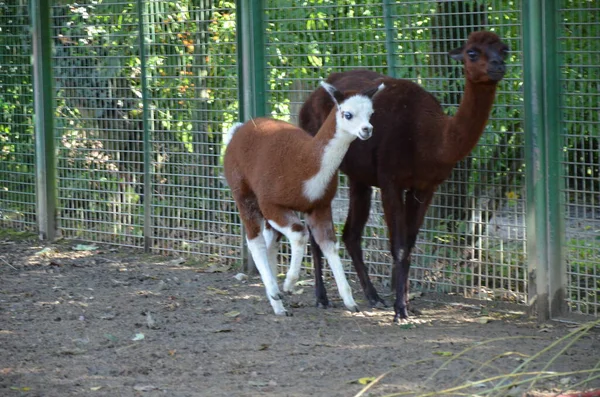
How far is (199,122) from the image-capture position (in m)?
9.28

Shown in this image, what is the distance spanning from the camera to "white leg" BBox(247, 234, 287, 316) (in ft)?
23.4

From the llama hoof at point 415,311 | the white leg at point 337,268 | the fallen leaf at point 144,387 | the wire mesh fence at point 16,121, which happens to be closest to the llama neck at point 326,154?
the white leg at point 337,268

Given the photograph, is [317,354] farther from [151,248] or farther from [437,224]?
[151,248]

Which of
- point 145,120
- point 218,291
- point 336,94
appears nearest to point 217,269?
point 218,291

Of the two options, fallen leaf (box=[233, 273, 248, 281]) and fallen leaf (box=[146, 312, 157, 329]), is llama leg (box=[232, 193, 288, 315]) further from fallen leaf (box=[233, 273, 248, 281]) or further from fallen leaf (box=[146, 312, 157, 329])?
fallen leaf (box=[233, 273, 248, 281])

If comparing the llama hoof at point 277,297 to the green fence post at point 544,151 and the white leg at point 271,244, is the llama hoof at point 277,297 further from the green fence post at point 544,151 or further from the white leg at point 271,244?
the green fence post at point 544,151

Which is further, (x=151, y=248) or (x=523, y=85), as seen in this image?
(x=151, y=248)

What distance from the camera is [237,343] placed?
642cm

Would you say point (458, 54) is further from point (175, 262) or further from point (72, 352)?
point (175, 262)

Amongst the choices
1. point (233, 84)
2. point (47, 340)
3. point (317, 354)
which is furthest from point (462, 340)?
point (233, 84)

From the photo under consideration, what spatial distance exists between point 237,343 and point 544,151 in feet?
8.10

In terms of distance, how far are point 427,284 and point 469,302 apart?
444 mm

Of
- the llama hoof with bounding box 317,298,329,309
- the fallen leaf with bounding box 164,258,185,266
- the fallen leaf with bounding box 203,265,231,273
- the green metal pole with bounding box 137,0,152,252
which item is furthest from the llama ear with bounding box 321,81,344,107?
the green metal pole with bounding box 137,0,152,252

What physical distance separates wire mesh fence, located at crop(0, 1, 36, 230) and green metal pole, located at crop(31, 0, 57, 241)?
21 cm
